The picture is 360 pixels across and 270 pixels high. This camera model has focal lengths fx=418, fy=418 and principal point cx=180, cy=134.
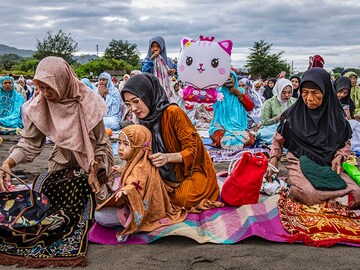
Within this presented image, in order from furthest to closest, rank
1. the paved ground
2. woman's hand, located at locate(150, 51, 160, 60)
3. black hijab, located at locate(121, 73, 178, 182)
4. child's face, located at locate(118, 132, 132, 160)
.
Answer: woman's hand, located at locate(150, 51, 160, 60)
black hijab, located at locate(121, 73, 178, 182)
child's face, located at locate(118, 132, 132, 160)
the paved ground

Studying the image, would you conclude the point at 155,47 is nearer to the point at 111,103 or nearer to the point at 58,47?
the point at 111,103

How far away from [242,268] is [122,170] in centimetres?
110

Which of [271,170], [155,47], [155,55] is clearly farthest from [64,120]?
[155,47]

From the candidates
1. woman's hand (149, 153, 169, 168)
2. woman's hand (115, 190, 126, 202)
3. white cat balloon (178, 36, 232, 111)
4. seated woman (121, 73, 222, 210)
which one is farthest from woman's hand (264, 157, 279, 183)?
white cat balloon (178, 36, 232, 111)

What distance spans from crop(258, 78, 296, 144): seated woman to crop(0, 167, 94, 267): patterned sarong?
4.27 meters

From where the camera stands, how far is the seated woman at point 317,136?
3439 mm

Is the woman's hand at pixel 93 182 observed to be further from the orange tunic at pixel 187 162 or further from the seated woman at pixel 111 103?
the seated woman at pixel 111 103

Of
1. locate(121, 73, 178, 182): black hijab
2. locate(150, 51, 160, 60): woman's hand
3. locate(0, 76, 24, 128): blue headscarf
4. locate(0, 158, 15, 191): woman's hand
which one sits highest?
locate(150, 51, 160, 60): woman's hand

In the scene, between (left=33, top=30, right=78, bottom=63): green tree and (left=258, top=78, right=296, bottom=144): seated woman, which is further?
(left=33, top=30, right=78, bottom=63): green tree

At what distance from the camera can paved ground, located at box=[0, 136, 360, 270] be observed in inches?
100

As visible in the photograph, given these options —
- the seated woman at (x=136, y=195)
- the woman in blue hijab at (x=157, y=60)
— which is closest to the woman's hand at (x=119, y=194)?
the seated woman at (x=136, y=195)

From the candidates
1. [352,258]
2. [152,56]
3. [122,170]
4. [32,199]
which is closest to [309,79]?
[352,258]

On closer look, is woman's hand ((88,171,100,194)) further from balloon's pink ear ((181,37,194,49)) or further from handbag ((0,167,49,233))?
balloon's pink ear ((181,37,194,49))

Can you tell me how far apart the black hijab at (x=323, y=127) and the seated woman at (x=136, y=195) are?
1.34 meters
